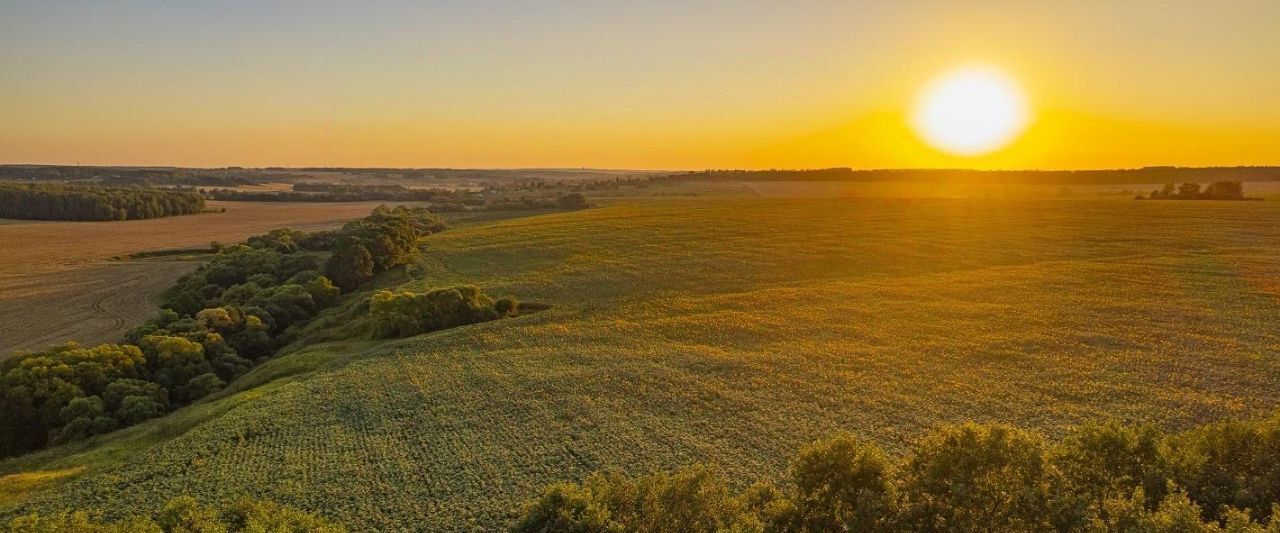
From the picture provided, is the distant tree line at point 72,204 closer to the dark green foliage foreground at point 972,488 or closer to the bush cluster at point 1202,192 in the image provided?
the dark green foliage foreground at point 972,488

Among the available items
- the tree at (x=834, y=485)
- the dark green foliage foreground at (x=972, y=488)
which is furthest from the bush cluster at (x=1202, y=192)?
the tree at (x=834, y=485)

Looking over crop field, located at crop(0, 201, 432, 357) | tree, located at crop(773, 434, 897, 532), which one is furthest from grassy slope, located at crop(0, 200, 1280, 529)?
crop field, located at crop(0, 201, 432, 357)

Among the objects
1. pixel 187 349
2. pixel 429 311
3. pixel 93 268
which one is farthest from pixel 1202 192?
pixel 93 268

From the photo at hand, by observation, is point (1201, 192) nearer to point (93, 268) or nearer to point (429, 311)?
point (429, 311)

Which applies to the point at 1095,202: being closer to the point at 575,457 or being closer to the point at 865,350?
the point at 865,350

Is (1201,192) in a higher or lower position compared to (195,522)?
higher
